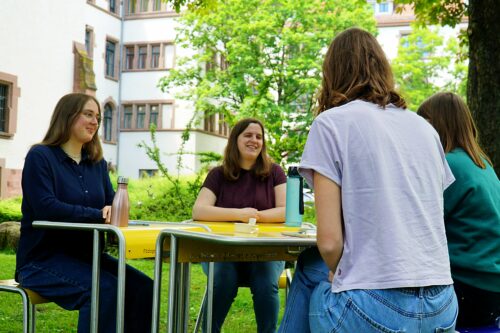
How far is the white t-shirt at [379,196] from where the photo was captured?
2256 mm

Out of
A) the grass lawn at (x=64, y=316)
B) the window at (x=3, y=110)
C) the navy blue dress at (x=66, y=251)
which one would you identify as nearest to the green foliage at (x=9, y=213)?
the window at (x=3, y=110)

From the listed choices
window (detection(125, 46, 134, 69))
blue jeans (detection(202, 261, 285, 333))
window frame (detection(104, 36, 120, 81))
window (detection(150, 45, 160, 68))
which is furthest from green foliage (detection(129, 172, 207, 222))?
window (detection(125, 46, 134, 69))

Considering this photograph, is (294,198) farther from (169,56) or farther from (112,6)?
Answer: (112,6)

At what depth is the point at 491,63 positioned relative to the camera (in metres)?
6.84

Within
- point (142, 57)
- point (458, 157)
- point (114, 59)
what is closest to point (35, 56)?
point (114, 59)

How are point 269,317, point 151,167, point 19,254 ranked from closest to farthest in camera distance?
point 19,254, point 269,317, point 151,167

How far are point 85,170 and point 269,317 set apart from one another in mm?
1471

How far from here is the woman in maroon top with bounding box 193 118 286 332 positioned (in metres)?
4.66

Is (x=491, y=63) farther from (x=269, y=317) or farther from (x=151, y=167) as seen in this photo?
(x=151, y=167)

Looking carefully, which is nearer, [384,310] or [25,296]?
[384,310]

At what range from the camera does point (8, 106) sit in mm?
24312

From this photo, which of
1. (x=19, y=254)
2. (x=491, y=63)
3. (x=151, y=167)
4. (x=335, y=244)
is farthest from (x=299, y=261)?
(x=151, y=167)

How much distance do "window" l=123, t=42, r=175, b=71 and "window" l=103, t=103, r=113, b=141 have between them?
88.7 inches

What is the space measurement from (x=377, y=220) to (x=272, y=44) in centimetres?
3166
